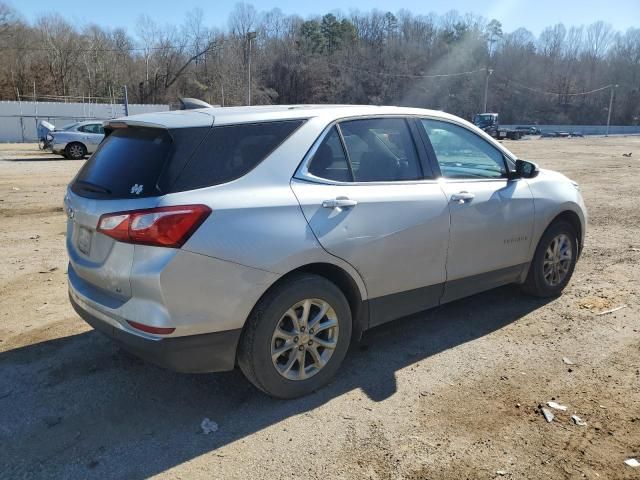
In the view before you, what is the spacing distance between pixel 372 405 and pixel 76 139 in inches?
812

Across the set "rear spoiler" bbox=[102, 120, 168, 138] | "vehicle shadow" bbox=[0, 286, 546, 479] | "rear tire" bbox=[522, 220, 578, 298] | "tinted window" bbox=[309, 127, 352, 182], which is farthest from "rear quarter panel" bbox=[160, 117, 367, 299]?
"rear tire" bbox=[522, 220, 578, 298]

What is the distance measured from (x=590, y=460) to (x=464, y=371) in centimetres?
108

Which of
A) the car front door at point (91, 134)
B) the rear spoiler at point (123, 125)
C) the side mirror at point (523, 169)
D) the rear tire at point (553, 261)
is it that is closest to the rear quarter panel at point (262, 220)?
the rear spoiler at point (123, 125)

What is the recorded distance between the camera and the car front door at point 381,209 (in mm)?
3336

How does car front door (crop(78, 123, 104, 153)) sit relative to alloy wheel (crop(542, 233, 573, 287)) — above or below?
above

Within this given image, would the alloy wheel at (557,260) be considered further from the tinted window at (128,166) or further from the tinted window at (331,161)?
the tinted window at (128,166)

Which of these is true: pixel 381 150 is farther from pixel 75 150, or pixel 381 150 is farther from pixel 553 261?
pixel 75 150

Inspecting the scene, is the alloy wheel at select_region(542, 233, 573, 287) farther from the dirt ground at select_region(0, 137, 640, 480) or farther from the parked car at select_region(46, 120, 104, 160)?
the parked car at select_region(46, 120, 104, 160)

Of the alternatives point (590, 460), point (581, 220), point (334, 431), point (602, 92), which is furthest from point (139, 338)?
point (602, 92)

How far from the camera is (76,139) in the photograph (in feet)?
68.0

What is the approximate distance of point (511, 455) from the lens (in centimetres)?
288

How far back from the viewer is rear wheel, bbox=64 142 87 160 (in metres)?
20.8

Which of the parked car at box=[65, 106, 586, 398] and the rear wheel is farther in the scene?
the rear wheel

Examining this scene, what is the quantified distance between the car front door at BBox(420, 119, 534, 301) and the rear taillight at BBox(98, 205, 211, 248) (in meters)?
2.03
